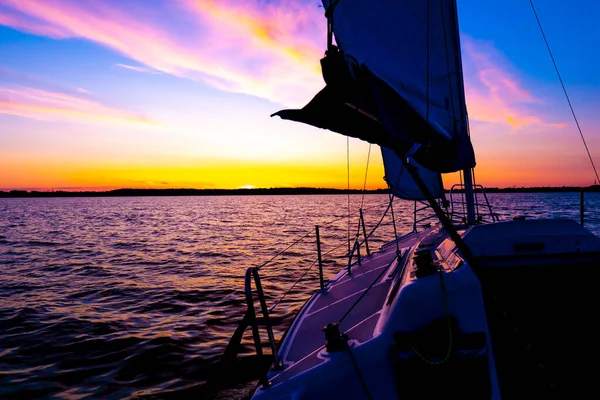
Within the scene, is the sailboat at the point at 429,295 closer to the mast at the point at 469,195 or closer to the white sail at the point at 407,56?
the white sail at the point at 407,56

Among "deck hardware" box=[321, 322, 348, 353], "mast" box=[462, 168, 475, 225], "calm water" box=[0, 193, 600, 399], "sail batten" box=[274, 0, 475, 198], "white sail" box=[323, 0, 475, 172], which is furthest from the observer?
"mast" box=[462, 168, 475, 225]

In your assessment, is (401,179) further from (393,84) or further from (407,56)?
(393,84)

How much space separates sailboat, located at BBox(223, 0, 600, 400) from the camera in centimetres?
314

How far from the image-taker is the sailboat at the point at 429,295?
3.14 meters

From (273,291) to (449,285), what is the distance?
8.89 m

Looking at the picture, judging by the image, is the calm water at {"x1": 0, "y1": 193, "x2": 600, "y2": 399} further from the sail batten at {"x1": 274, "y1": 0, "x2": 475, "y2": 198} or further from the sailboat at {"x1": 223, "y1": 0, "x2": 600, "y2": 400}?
the sail batten at {"x1": 274, "y1": 0, "x2": 475, "y2": 198}

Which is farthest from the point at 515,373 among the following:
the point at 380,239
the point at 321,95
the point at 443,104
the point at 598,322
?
the point at 380,239

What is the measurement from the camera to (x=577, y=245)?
174 inches

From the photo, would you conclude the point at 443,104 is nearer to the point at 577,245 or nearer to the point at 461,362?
Result: the point at 577,245

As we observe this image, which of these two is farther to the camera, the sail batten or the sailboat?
the sail batten

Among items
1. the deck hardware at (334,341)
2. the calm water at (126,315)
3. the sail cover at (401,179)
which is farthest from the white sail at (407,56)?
the sail cover at (401,179)

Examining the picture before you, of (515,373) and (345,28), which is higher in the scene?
(345,28)

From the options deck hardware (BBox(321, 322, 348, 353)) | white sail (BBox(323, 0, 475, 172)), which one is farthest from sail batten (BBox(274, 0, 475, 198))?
deck hardware (BBox(321, 322, 348, 353))

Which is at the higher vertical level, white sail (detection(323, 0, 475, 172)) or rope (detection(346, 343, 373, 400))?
white sail (detection(323, 0, 475, 172))
